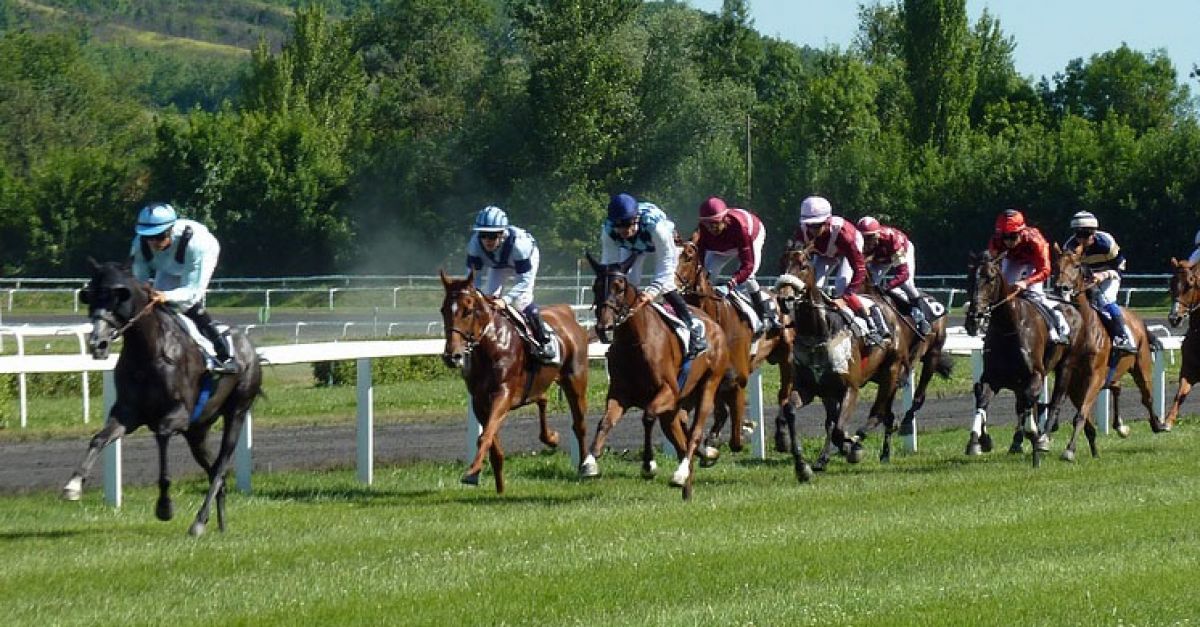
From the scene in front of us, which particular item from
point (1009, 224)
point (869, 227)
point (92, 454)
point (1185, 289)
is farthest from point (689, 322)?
point (1185, 289)

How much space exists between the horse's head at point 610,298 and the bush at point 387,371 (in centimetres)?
1486

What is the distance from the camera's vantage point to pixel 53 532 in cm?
1172

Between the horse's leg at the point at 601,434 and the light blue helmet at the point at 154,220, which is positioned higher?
the light blue helmet at the point at 154,220

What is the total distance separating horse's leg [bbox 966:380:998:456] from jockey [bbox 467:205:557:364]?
463cm

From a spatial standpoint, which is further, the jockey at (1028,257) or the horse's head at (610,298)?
the jockey at (1028,257)

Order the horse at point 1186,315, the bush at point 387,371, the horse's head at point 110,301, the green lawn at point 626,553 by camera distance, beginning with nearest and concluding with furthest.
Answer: the green lawn at point 626,553
the horse's head at point 110,301
the horse at point 1186,315
the bush at point 387,371

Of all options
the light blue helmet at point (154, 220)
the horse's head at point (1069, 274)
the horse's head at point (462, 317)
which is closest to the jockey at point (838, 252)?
the horse's head at point (1069, 274)

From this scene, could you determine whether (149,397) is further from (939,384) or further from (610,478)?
(939,384)

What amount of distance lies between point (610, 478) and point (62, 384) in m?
13.1

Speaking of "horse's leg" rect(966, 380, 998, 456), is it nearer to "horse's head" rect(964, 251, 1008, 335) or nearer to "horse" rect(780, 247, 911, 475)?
"horse's head" rect(964, 251, 1008, 335)

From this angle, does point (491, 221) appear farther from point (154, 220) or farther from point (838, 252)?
point (838, 252)

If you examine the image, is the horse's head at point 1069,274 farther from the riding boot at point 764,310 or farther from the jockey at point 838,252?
the riding boot at point 764,310

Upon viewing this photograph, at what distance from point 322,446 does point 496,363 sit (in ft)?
15.1

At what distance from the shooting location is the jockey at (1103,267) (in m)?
18.9
